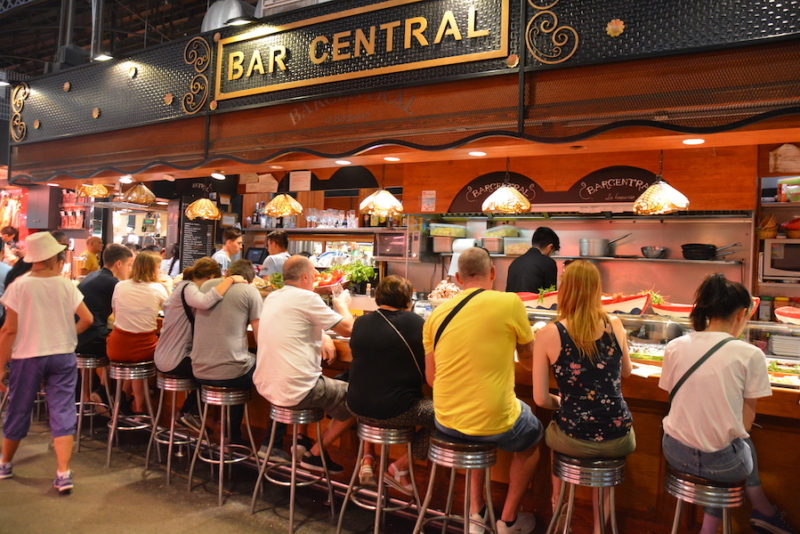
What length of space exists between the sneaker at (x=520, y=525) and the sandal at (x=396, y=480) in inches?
22.3

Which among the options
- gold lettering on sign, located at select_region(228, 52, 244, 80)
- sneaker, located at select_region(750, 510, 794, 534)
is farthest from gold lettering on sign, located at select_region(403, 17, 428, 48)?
sneaker, located at select_region(750, 510, 794, 534)

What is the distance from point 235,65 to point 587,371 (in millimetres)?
3751

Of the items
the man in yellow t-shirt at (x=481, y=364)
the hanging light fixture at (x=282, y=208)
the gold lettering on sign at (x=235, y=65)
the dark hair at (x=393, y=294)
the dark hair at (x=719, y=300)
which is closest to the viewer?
the dark hair at (x=719, y=300)

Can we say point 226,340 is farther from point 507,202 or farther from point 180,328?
point 507,202

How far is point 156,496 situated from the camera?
3.97 metres

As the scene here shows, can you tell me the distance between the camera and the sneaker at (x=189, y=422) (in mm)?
4613

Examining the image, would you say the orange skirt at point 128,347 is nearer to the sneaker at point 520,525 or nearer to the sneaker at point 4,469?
the sneaker at point 4,469

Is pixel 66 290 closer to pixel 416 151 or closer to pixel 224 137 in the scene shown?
pixel 224 137

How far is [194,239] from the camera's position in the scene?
9.59 m

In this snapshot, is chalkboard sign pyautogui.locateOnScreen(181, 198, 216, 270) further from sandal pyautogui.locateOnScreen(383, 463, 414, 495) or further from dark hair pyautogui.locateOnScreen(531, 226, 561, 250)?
sandal pyautogui.locateOnScreen(383, 463, 414, 495)

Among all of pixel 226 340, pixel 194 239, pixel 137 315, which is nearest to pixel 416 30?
pixel 226 340

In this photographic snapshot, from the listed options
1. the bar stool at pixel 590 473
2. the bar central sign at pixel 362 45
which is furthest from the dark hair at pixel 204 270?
the bar stool at pixel 590 473

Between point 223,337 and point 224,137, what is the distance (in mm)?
1816

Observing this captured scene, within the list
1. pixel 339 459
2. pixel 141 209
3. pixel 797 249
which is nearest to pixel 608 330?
pixel 339 459
